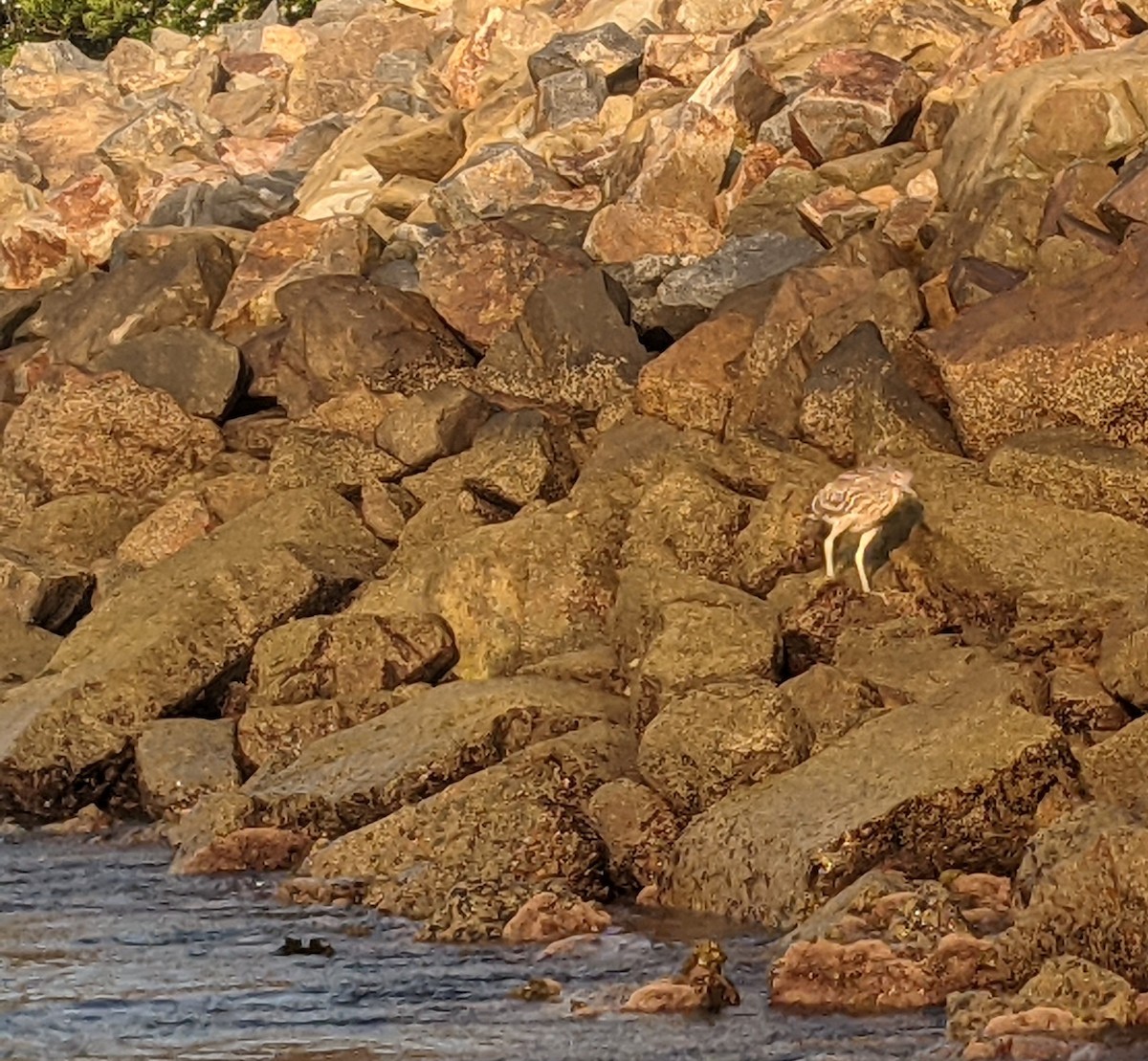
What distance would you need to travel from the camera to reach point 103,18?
2862 inches

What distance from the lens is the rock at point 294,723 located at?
20.5 m

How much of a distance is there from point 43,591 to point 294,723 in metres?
5.79

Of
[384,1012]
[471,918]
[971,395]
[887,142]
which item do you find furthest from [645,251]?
[384,1012]

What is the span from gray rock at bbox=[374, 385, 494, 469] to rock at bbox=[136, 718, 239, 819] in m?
5.73

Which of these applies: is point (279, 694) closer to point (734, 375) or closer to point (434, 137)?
point (734, 375)

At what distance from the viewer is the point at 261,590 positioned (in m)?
22.6

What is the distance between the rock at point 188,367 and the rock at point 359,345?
74 cm

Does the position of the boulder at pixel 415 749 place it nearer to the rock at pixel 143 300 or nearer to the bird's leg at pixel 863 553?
the bird's leg at pixel 863 553

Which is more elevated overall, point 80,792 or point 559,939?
point 559,939

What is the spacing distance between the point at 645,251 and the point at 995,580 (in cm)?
1177

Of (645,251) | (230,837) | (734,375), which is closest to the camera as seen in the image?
(230,837)

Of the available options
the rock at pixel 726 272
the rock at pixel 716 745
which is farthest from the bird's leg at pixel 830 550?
the rock at pixel 726 272

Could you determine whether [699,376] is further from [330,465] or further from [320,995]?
[320,995]

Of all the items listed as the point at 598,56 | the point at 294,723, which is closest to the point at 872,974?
the point at 294,723
